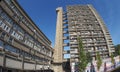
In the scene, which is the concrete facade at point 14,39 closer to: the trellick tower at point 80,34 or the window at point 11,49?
the window at point 11,49

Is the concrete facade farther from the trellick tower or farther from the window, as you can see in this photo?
the trellick tower

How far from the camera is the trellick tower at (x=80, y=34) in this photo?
78.8 metres

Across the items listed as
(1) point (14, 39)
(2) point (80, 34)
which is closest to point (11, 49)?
(1) point (14, 39)

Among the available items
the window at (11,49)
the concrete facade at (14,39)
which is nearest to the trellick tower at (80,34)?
the concrete facade at (14,39)

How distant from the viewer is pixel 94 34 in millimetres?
84000

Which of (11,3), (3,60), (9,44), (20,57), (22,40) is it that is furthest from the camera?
(22,40)

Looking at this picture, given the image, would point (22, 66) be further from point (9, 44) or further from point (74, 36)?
point (74, 36)

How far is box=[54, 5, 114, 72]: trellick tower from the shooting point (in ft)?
259

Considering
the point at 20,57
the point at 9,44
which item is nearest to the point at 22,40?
the point at 20,57

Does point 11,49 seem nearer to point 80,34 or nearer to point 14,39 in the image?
point 14,39

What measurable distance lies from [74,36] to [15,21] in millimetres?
47424

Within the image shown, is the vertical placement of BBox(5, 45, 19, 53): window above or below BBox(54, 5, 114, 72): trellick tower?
below

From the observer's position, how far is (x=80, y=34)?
275ft

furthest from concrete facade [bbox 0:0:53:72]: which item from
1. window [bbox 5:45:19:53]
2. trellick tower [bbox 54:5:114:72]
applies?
trellick tower [bbox 54:5:114:72]
